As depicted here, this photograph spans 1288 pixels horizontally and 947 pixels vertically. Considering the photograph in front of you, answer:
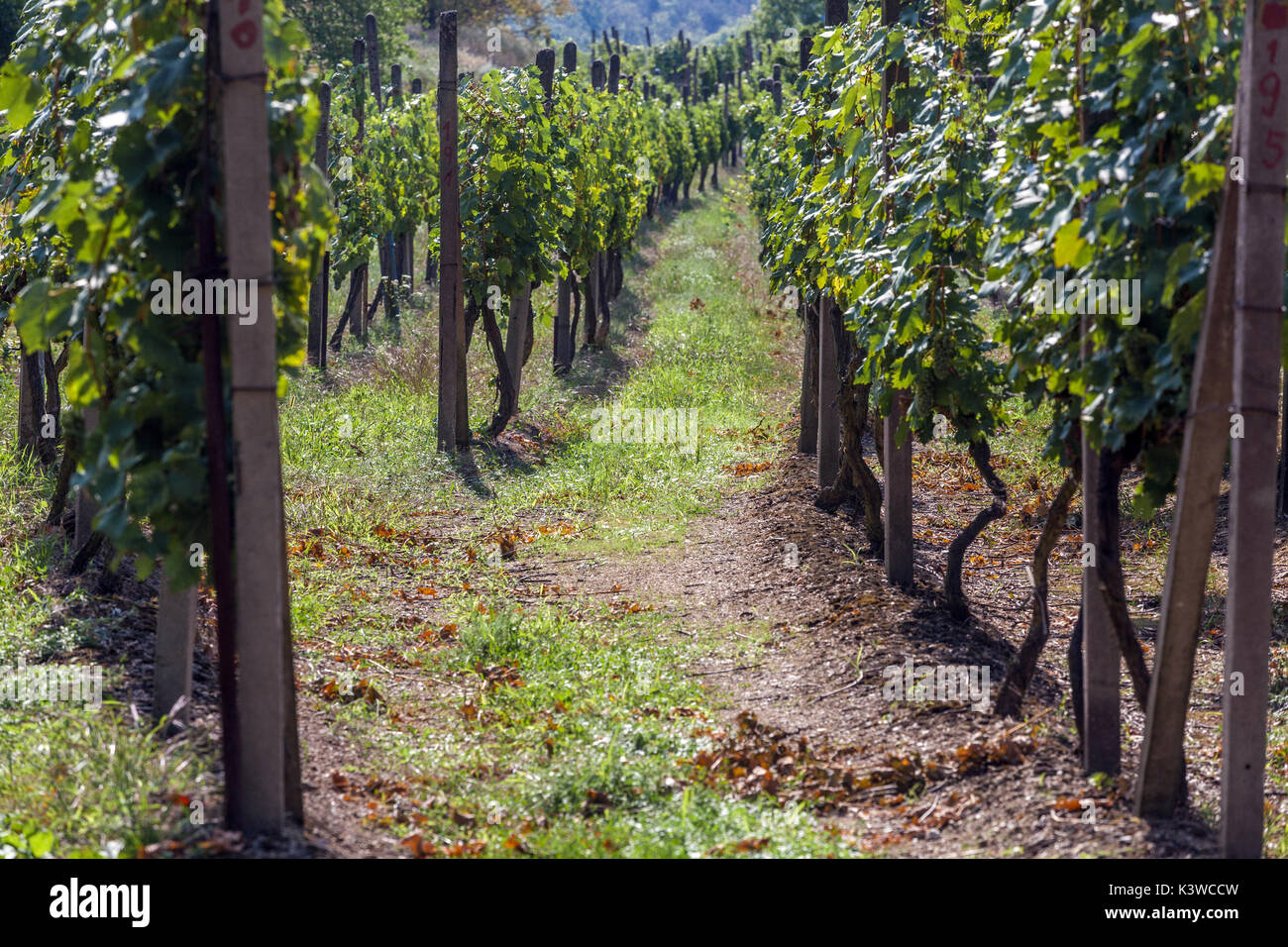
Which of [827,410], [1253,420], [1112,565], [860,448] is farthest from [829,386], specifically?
[1253,420]

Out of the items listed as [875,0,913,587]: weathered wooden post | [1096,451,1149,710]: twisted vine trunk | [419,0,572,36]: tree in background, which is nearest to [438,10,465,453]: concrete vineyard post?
[875,0,913,587]: weathered wooden post

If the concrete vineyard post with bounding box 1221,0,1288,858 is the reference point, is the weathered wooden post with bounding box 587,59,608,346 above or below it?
above

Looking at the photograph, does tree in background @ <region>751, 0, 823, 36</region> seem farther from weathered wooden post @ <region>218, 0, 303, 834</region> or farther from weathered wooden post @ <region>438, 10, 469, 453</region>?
weathered wooden post @ <region>218, 0, 303, 834</region>

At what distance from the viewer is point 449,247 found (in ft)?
35.1

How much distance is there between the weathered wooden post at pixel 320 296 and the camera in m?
13.5

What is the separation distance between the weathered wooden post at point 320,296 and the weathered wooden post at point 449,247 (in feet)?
9.55

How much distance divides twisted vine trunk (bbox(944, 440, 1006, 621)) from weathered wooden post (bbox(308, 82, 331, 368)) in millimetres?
8954

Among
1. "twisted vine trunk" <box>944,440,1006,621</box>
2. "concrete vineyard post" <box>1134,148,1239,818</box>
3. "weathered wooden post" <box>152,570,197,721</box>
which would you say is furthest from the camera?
"twisted vine trunk" <box>944,440,1006,621</box>

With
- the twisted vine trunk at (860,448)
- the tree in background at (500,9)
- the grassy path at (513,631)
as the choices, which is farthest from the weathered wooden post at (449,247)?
the tree in background at (500,9)

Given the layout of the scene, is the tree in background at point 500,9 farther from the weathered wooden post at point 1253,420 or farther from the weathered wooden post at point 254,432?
the weathered wooden post at point 1253,420

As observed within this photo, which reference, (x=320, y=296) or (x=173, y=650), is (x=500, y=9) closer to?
(x=320, y=296)

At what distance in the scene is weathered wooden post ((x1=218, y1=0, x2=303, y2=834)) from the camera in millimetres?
3186
